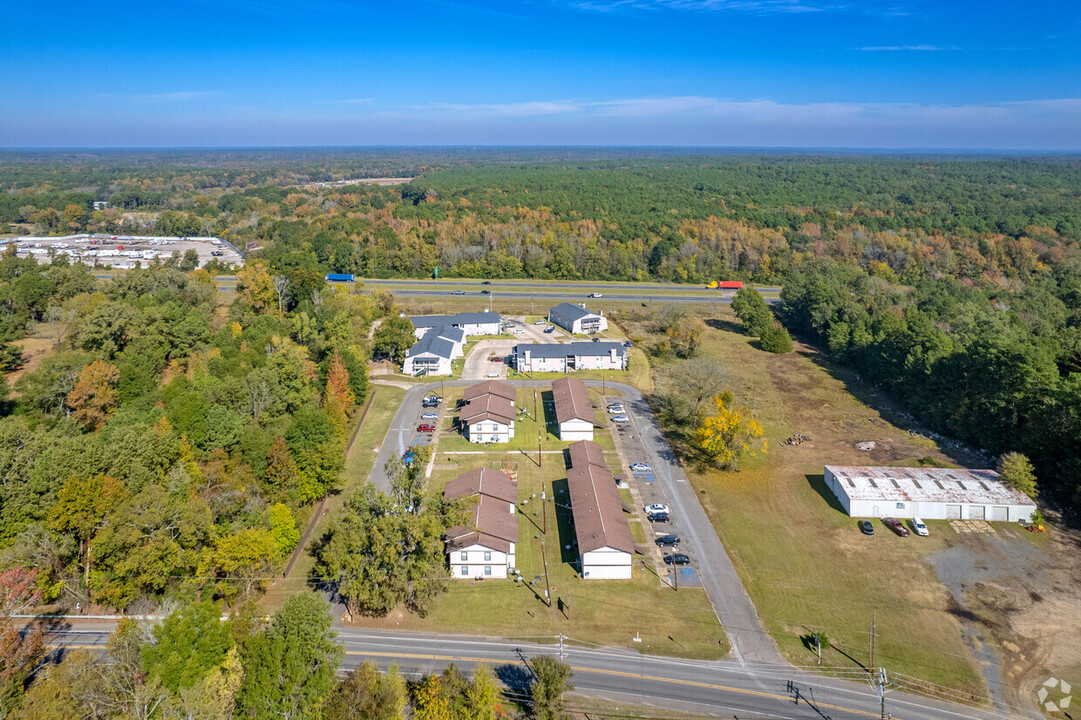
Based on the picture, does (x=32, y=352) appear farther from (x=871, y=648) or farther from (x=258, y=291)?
(x=871, y=648)

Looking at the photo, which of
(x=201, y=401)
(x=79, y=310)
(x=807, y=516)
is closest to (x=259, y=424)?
(x=201, y=401)

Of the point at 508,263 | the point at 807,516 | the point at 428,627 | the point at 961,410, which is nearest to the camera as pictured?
the point at 428,627

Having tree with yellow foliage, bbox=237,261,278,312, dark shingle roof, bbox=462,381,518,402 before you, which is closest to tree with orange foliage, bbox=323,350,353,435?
dark shingle roof, bbox=462,381,518,402

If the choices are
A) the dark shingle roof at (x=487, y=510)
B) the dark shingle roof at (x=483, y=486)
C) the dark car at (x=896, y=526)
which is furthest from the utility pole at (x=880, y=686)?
the dark shingle roof at (x=483, y=486)

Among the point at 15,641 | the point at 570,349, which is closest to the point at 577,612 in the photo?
the point at 15,641

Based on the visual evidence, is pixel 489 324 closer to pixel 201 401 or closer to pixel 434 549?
pixel 201 401

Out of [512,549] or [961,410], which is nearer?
[512,549]

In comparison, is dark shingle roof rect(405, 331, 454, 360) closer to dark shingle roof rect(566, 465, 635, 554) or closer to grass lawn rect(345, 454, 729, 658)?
dark shingle roof rect(566, 465, 635, 554)
